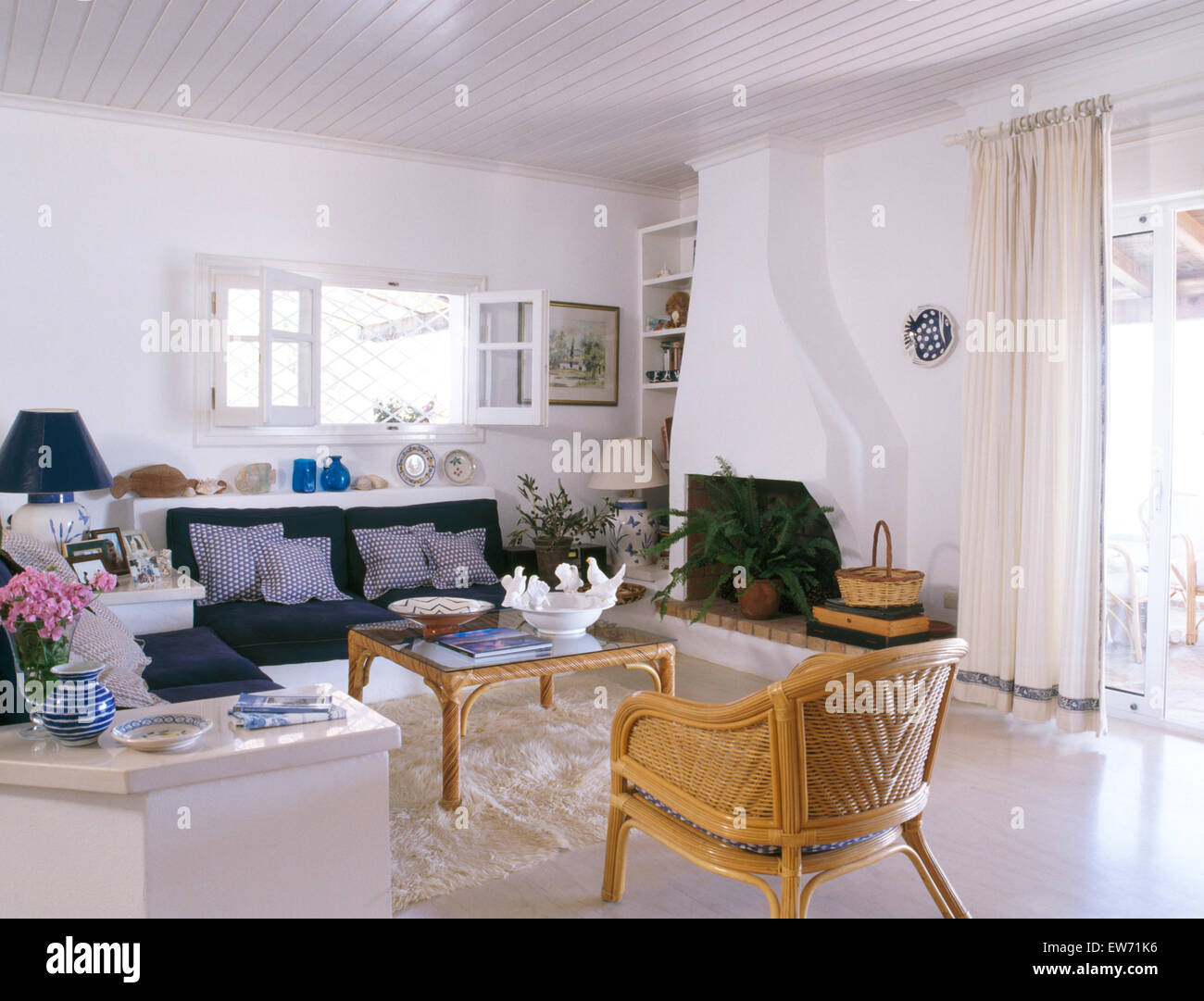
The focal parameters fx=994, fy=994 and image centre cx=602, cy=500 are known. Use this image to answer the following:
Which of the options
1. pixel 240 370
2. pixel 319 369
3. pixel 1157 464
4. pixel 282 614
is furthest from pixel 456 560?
pixel 1157 464

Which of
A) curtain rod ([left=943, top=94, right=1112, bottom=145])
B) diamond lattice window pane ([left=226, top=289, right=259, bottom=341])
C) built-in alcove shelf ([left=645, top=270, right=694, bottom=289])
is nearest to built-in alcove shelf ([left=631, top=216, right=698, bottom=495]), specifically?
built-in alcove shelf ([left=645, top=270, right=694, bottom=289])

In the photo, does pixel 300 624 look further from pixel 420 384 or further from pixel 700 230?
pixel 700 230

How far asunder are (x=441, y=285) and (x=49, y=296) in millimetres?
2060

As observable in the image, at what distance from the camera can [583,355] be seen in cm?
646

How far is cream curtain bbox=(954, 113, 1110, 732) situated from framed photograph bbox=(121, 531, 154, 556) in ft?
12.2

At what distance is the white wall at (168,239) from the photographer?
15.5 ft

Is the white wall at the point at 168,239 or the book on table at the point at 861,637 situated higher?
the white wall at the point at 168,239

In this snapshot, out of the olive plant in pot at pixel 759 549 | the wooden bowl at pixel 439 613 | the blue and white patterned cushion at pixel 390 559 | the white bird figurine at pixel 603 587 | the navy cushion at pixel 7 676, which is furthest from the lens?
the olive plant in pot at pixel 759 549

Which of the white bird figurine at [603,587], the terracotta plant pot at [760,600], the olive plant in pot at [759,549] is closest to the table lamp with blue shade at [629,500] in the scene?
the olive plant in pot at [759,549]

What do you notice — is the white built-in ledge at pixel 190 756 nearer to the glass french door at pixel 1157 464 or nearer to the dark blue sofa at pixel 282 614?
the dark blue sofa at pixel 282 614

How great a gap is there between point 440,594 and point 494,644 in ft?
5.48

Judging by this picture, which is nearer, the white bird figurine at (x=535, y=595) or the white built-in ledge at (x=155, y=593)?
the white bird figurine at (x=535, y=595)

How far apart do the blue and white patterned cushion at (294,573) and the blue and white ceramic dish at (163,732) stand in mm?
2640

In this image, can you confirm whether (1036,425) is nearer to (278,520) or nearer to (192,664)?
(192,664)
